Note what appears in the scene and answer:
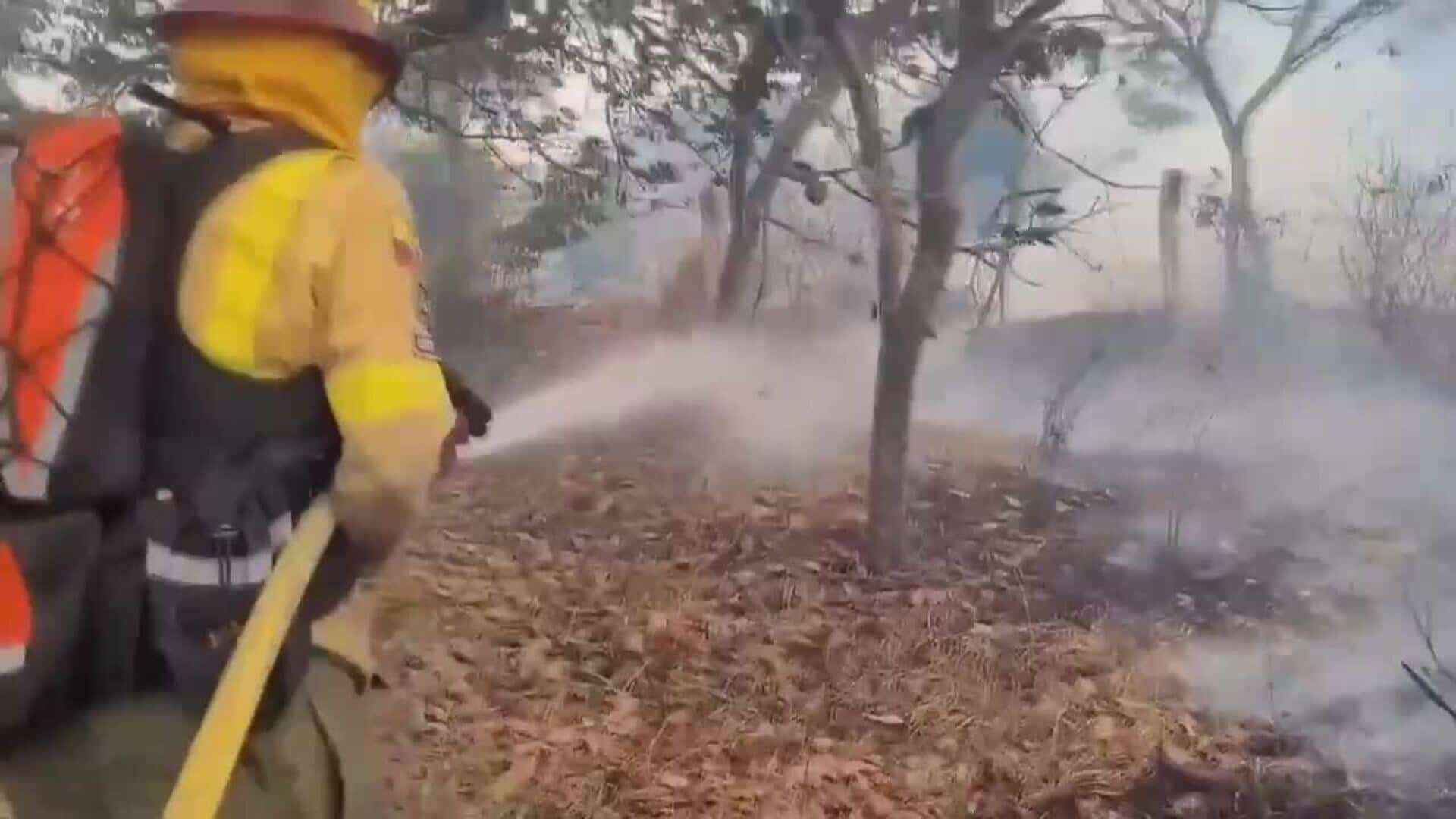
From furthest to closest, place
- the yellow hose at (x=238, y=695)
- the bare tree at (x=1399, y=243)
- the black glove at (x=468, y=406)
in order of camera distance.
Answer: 1. the bare tree at (x=1399, y=243)
2. the black glove at (x=468, y=406)
3. the yellow hose at (x=238, y=695)

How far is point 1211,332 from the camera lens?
184cm

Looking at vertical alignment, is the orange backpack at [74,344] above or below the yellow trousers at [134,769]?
above

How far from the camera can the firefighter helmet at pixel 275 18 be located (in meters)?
1.39

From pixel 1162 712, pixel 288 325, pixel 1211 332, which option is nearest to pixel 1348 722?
pixel 1162 712

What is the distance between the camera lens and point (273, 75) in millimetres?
1397

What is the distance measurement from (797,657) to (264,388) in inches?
32.7

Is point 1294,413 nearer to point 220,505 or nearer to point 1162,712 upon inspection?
point 1162,712

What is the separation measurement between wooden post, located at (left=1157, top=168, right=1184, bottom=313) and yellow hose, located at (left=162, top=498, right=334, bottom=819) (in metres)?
1.09

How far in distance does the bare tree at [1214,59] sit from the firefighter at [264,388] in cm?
94

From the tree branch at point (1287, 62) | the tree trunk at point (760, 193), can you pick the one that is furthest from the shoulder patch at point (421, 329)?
the tree branch at point (1287, 62)

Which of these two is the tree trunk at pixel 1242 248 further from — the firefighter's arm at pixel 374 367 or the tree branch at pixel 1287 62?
the firefighter's arm at pixel 374 367

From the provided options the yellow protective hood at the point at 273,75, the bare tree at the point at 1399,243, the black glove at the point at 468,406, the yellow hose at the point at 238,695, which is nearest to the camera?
the yellow hose at the point at 238,695

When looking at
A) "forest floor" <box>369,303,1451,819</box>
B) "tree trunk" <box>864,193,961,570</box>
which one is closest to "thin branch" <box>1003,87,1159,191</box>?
"tree trunk" <box>864,193,961,570</box>

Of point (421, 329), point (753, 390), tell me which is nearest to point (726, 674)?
point (753, 390)
